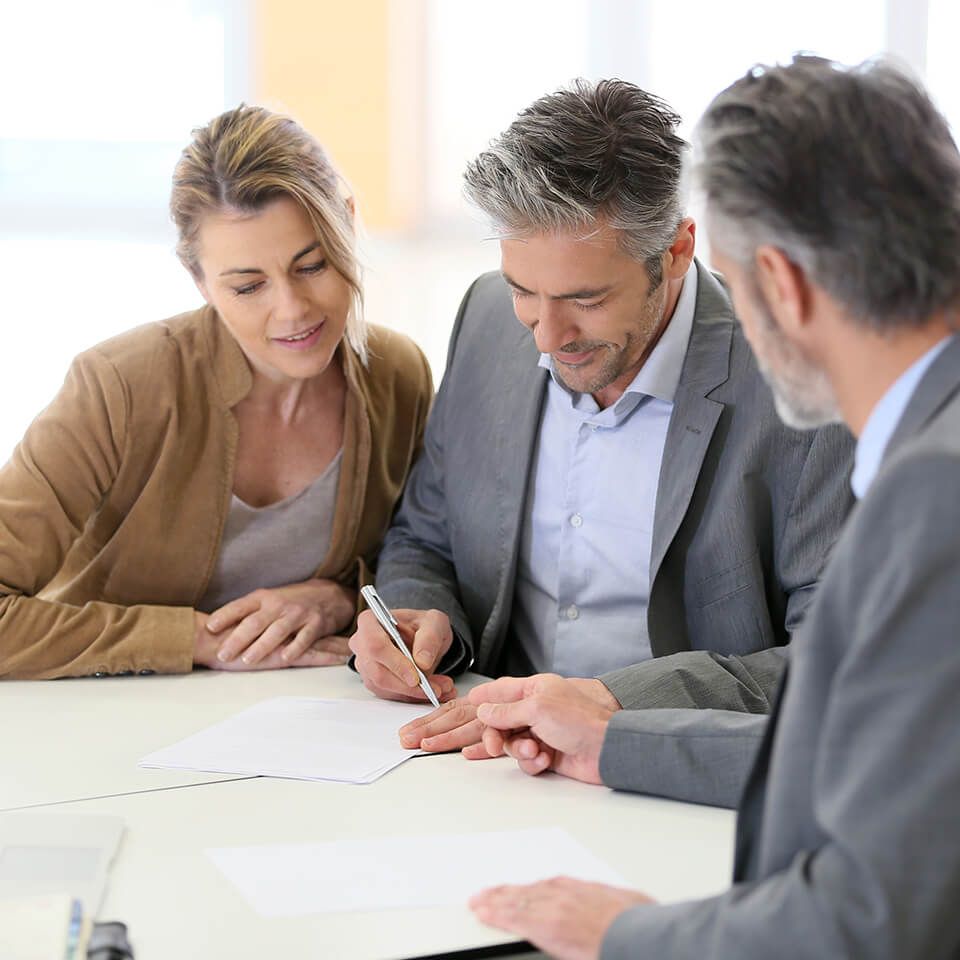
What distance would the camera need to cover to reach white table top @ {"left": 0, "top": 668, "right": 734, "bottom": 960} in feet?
3.96

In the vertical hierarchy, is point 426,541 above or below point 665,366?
below

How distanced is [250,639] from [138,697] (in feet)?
0.70

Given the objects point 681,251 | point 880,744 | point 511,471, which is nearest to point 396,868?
point 880,744

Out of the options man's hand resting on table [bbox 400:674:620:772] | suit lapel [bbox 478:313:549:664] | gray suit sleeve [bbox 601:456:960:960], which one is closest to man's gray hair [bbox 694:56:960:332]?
gray suit sleeve [bbox 601:456:960:960]

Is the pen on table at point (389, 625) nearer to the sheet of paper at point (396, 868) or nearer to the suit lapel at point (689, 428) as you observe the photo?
the suit lapel at point (689, 428)

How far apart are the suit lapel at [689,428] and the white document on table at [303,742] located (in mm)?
431

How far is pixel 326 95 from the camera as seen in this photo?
397 cm

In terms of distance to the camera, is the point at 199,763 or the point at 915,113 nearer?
the point at 915,113

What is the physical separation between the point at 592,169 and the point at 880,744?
3.74 ft

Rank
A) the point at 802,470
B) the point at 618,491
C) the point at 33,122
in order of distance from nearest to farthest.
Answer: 1. the point at 802,470
2. the point at 618,491
3. the point at 33,122

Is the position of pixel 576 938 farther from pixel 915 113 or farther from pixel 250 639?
pixel 250 639

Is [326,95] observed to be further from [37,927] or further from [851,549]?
[851,549]

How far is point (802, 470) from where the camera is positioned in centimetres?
188

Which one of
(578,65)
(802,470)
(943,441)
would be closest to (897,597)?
(943,441)
